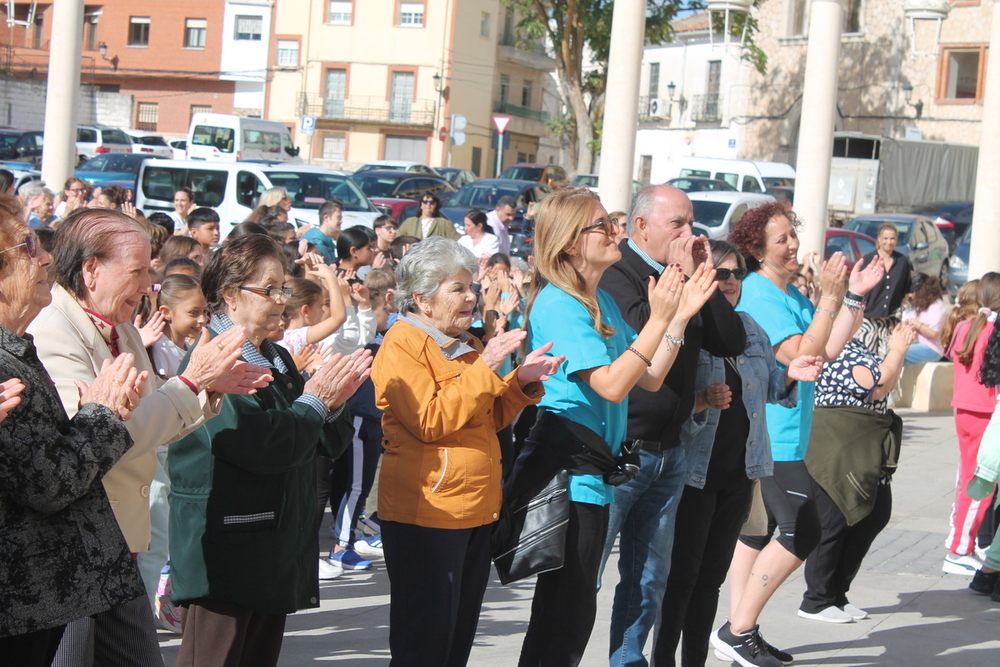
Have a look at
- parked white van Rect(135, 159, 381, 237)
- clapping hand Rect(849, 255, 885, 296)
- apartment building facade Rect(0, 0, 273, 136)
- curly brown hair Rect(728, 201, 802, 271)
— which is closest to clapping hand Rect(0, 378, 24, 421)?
curly brown hair Rect(728, 201, 802, 271)

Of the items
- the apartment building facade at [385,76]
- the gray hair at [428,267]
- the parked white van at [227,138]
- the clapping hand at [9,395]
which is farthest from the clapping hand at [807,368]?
the apartment building facade at [385,76]

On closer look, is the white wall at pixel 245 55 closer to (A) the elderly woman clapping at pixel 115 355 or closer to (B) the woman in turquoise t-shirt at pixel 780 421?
(B) the woman in turquoise t-shirt at pixel 780 421

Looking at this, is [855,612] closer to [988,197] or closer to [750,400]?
[750,400]

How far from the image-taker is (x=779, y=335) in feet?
16.7

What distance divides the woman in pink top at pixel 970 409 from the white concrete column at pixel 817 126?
5.53 metres

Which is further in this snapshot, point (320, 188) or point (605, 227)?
point (320, 188)

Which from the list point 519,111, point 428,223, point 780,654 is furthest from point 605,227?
point 519,111

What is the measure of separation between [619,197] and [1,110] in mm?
38714

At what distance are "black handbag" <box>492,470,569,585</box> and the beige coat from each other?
45.0 inches

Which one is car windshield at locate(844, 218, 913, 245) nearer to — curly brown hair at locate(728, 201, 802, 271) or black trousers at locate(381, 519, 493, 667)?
curly brown hair at locate(728, 201, 802, 271)

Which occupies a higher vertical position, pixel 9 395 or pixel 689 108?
pixel 689 108

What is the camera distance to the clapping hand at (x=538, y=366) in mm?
3619

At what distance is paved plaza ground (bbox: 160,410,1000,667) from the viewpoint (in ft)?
16.9

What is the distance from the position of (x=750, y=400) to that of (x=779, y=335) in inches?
21.1
